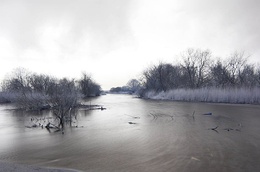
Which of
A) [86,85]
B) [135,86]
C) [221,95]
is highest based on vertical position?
[135,86]

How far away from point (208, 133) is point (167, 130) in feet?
6.00

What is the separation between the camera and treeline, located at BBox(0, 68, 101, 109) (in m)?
13.7

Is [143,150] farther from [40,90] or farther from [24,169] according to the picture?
[40,90]

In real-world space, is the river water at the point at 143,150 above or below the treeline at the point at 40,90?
below

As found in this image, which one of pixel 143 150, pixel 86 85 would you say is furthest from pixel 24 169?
pixel 86 85

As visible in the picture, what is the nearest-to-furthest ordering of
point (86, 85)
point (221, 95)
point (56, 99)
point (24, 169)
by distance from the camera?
point (24, 169), point (56, 99), point (221, 95), point (86, 85)

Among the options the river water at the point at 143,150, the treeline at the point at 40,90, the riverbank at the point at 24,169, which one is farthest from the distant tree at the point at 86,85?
the riverbank at the point at 24,169

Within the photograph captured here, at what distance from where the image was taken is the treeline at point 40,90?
44.8 ft

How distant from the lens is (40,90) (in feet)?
84.9

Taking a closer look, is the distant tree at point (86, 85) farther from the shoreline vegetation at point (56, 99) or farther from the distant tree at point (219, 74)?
the distant tree at point (219, 74)

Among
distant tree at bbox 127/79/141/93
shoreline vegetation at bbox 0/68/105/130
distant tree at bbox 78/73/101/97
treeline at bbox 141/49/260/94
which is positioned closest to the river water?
shoreline vegetation at bbox 0/68/105/130

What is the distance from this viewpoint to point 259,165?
15.4ft

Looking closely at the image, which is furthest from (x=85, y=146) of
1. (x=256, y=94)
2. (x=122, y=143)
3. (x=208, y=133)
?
(x=256, y=94)

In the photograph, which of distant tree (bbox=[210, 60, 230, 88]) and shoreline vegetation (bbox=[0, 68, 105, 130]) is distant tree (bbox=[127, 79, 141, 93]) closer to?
distant tree (bbox=[210, 60, 230, 88])
